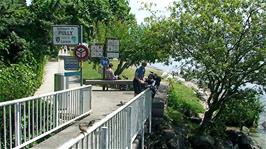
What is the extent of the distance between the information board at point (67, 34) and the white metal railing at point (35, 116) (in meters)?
1.49

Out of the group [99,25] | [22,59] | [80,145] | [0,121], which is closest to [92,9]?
[99,25]

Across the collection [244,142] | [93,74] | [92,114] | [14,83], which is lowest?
[244,142]

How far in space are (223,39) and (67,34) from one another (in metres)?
7.07

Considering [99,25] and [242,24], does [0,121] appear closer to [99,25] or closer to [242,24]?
[242,24]

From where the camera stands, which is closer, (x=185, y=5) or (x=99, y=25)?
(x=185, y=5)

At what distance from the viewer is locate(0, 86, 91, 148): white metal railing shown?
888cm

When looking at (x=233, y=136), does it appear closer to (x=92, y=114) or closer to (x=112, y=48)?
(x=112, y=48)

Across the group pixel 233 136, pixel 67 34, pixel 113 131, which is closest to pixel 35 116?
pixel 113 131

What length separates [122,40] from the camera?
37.0 meters

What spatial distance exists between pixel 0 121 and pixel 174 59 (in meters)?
11.7

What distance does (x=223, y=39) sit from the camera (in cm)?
1858

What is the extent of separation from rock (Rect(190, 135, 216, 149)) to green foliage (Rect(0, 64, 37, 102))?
258 inches

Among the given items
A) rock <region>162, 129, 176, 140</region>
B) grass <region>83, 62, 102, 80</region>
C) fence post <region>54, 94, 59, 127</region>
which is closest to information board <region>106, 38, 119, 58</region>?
grass <region>83, 62, 102, 80</region>

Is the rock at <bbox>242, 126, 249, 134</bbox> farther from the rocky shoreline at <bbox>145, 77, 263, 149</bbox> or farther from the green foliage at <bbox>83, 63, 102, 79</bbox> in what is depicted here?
the green foliage at <bbox>83, 63, 102, 79</bbox>
